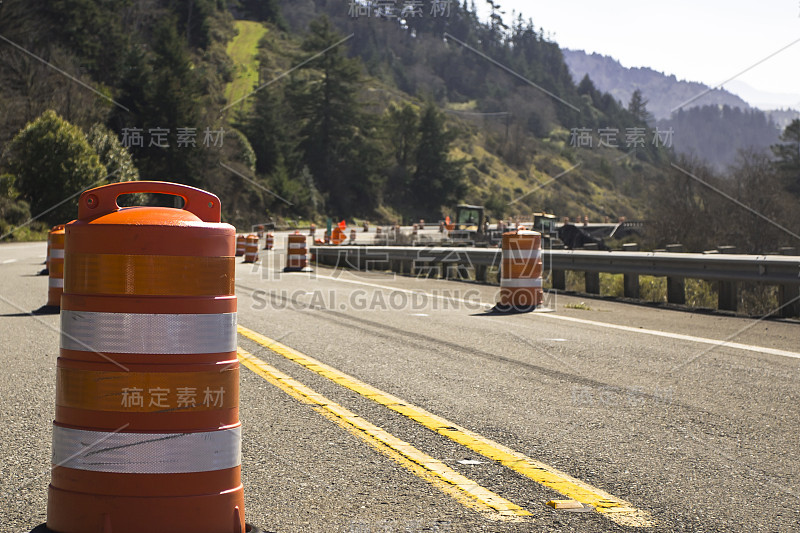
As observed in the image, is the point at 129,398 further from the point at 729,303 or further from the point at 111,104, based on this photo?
the point at 111,104

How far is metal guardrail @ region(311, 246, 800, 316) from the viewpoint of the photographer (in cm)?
1323

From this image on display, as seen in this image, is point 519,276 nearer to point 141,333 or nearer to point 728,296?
point 728,296

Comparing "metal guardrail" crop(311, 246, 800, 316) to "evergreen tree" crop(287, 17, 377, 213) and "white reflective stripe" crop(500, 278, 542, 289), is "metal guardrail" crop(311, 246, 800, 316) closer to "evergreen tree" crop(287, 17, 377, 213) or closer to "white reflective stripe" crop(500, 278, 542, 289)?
"white reflective stripe" crop(500, 278, 542, 289)

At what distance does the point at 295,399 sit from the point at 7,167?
158 feet

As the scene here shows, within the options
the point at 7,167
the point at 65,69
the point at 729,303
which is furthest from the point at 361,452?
the point at 65,69

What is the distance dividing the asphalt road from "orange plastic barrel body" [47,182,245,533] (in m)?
0.64

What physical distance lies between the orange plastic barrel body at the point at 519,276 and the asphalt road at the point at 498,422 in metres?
2.26

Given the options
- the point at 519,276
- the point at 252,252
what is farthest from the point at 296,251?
the point at 519,276

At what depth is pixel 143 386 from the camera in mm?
3316

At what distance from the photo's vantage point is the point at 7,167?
5031cm

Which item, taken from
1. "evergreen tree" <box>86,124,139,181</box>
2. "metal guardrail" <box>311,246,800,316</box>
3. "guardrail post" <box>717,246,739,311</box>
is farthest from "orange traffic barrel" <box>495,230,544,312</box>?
"evergreen tree" <box>86,124,139,181</box>

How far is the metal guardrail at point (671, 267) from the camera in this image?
43.4ft

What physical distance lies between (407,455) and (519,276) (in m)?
9.62

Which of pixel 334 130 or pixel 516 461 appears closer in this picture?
pixel 516 461
